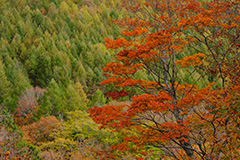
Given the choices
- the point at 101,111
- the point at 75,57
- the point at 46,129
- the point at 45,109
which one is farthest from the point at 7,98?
the point at 101,111

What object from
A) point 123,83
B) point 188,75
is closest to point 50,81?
point 123,83

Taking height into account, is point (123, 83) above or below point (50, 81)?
above

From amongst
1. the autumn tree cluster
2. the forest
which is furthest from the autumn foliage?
the autumn tree cluster

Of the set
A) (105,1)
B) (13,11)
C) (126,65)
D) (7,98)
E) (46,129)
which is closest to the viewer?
(126,65)

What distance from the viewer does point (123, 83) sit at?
7727 mm

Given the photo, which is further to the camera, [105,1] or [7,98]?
[105,1]

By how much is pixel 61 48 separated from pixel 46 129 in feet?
131

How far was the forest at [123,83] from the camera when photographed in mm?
6910

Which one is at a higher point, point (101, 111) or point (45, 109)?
point (101, 111)

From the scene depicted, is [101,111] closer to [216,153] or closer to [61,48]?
[216,153]

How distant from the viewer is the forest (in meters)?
6.91

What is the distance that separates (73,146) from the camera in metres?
17.5

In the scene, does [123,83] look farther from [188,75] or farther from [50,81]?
[50,81]

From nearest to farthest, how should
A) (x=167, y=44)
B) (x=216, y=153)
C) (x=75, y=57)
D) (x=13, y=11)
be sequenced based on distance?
(x=216, y=153), (x=167, y=44), (x=75, y=57), (x=13, y=11)
